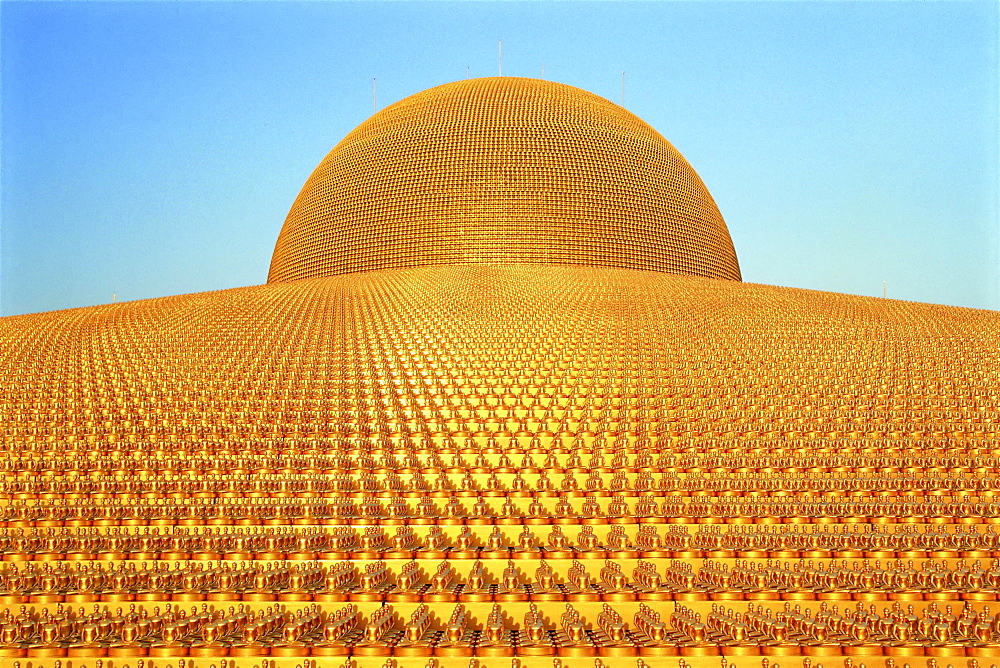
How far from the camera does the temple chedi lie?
601 centimetres

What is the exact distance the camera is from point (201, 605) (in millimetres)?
6480

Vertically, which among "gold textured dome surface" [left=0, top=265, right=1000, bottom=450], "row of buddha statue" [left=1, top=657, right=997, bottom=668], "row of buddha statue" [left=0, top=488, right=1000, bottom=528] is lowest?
"row of buddha statue" [left=1, top=657, right=997, bottom=668]

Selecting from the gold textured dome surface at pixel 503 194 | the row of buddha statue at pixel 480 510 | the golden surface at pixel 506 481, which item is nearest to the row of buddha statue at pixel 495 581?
the golden surface at pixel 506 481

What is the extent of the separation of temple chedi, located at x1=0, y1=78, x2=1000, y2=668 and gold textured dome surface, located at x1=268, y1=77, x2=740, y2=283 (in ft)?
11.7

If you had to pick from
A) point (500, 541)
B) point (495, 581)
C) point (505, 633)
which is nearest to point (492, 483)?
point (500, 541)

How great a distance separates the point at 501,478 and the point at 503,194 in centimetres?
1177

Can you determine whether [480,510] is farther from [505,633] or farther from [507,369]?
[507,369]

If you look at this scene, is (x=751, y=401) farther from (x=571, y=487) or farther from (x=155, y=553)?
(x=155, y=553)

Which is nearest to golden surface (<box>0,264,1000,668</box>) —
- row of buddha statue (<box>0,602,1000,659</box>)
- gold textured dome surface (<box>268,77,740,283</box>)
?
row of buddha statue (<box>0,602,1000,659</box>)

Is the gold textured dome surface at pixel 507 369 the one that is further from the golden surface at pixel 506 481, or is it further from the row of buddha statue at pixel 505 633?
the row of buddha statue at pixel 505 633

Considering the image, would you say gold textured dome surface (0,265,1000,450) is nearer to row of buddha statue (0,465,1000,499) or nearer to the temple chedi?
the temple chedi

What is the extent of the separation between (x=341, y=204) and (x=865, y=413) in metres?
14.1

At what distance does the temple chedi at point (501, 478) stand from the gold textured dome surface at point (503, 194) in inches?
140

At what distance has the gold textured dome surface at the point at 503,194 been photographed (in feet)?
63.0
